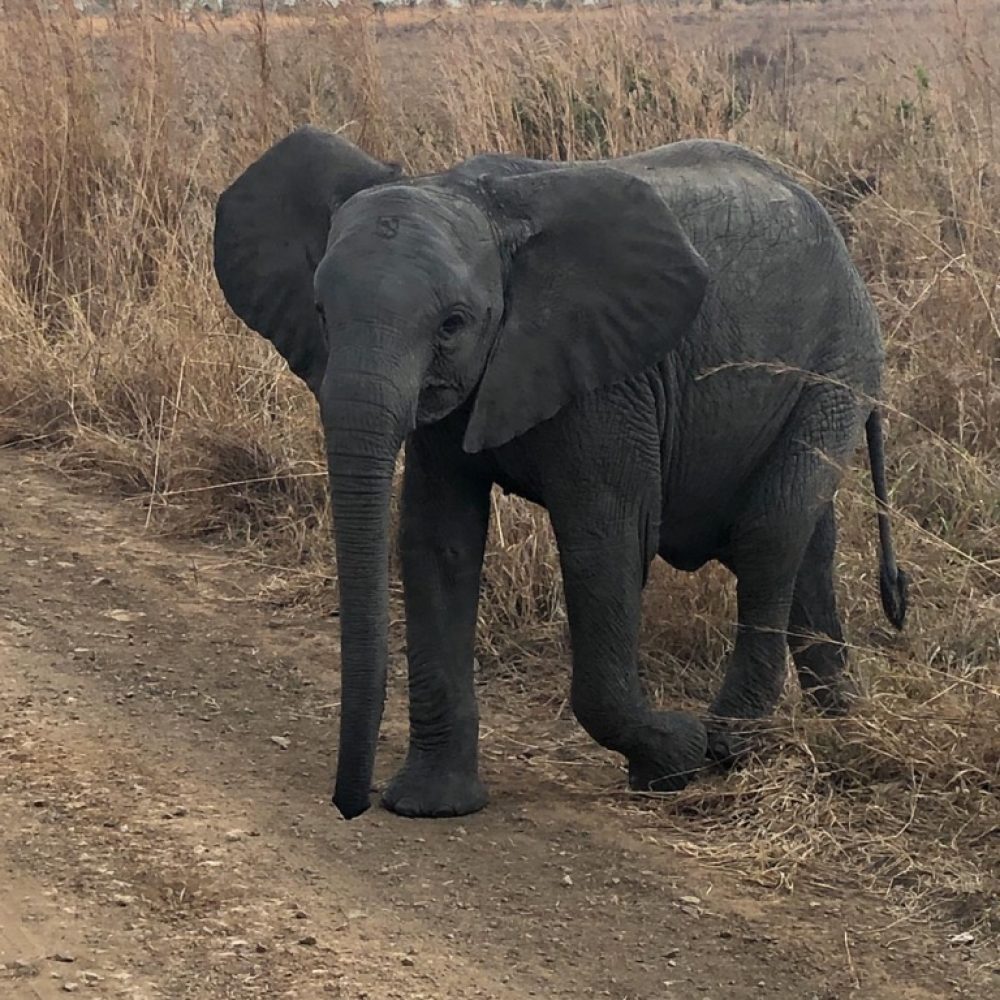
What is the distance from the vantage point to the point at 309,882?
351 cm

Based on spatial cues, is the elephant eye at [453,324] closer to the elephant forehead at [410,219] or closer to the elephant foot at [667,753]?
the elephant forehead at [410,219]

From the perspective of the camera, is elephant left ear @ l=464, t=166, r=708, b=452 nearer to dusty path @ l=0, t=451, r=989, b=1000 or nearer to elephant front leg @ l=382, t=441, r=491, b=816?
elephant front leg @ l=382, t=441, r=491, b=816

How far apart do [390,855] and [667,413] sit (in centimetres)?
110

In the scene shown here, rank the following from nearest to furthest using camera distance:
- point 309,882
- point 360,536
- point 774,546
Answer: point 360,536 → point 309,882 → point 774,546

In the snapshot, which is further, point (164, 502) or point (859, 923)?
point (164, 502)

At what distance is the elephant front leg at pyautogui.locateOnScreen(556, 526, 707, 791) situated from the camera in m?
3.68

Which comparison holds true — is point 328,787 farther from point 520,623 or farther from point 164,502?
point 164,502

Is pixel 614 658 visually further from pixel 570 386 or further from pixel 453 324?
pixel 453 324

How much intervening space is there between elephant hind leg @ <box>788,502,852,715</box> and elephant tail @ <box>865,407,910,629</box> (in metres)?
0.13

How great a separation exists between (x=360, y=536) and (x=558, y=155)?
3.94 metres

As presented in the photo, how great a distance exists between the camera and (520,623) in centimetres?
491

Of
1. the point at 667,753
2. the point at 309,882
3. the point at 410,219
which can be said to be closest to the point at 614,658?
the point at 667,753

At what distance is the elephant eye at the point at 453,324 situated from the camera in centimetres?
331

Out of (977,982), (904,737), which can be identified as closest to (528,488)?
(904,737)
